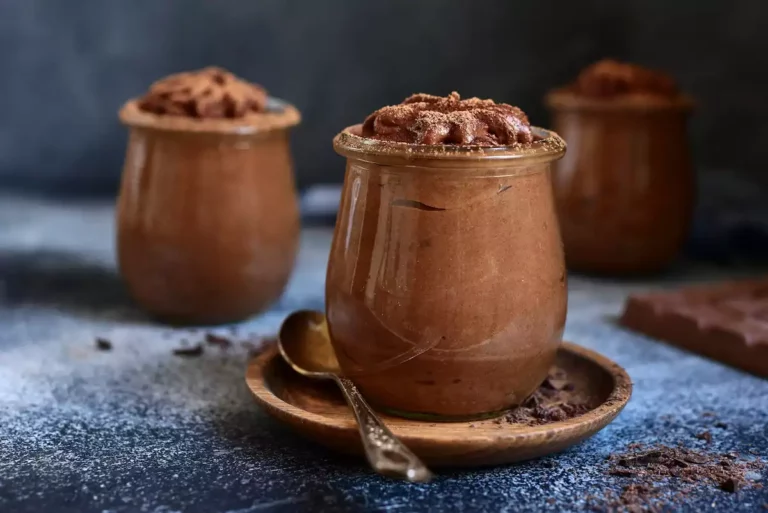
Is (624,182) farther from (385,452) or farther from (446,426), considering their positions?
(385,452)

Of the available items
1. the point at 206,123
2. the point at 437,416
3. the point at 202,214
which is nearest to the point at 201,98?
the point at 206,123

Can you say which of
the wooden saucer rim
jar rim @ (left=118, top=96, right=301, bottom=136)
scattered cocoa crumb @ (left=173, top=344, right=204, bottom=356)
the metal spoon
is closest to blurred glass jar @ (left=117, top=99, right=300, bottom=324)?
jar rim @ (left=118, top=96, right=301, bottom=136)

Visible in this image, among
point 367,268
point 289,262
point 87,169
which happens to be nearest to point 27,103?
point 87,169

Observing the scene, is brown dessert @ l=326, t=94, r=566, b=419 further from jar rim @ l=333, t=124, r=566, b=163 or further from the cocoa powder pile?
the cocoa powder pile

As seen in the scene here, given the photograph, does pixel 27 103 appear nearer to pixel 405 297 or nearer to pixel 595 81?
pixel 595 81

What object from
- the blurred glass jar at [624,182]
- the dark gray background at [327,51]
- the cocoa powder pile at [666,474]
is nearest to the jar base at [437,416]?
the cocoa powder pile at [666,474]

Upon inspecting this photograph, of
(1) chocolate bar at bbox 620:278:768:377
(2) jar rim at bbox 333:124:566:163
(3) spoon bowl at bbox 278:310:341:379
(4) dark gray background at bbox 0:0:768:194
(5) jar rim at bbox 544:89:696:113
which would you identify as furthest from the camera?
(4) dark gray background at bbox 0:0:768:194
